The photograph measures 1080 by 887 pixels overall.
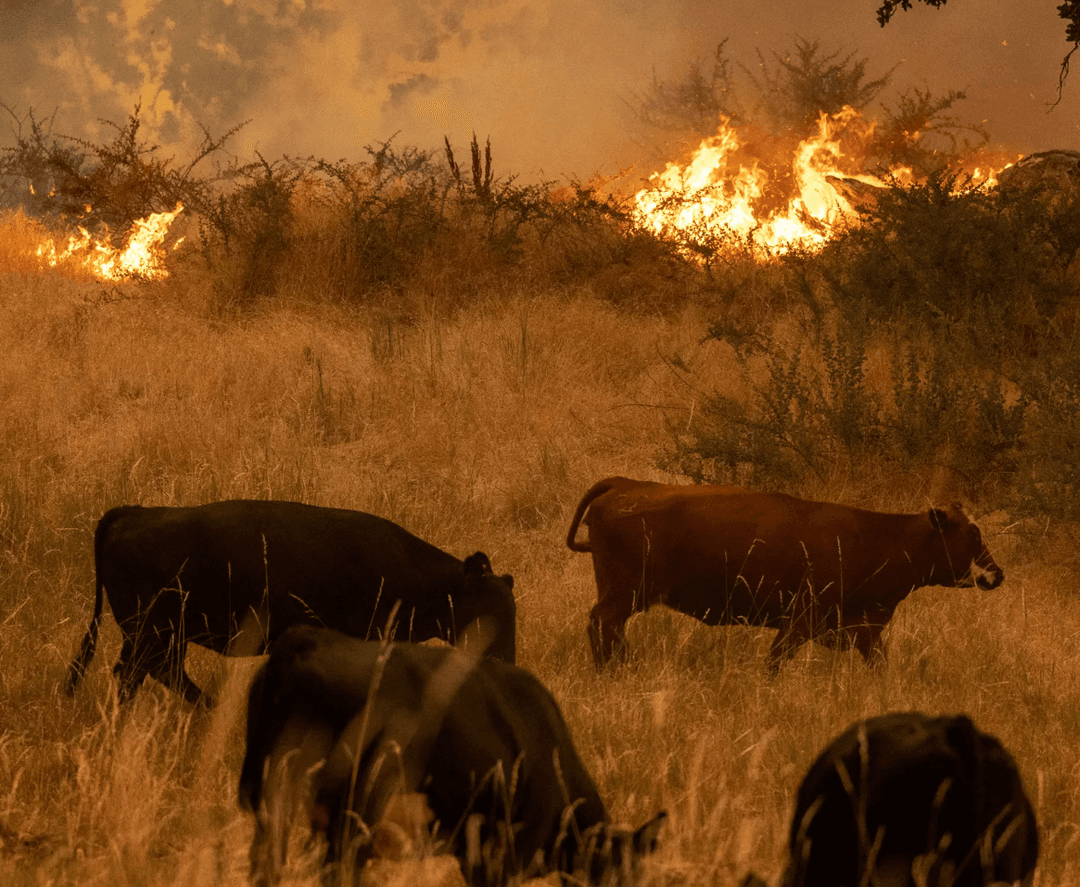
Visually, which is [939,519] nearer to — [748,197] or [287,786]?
[287,786]

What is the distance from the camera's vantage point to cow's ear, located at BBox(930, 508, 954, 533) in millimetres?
3651

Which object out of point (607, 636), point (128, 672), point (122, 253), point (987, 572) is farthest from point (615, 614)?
point (122, 253)

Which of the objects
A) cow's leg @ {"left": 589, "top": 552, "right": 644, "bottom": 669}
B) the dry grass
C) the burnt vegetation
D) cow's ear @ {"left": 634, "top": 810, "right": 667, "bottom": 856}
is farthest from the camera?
the burnt vegetation

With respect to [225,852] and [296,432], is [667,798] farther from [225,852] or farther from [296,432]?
[296,432]

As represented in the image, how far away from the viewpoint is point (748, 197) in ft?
51.0

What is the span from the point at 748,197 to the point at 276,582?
13.6m

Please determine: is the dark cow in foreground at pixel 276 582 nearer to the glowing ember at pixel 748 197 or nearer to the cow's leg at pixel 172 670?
the cow's leg at pixel 172 670

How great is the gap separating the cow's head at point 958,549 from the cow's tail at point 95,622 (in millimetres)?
2550

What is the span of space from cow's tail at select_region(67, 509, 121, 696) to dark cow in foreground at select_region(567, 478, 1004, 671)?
1567 mm

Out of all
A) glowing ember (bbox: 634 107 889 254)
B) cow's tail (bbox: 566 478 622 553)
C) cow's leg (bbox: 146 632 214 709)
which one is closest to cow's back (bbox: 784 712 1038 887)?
cow's leg (bbox: 146 632 214 709)

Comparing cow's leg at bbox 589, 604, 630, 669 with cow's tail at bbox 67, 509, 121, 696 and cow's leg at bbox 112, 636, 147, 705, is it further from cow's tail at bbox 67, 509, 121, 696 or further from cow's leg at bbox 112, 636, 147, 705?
cow's tail at bbox 67, 509, 121, 696

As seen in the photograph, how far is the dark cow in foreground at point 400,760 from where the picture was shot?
1.62 m

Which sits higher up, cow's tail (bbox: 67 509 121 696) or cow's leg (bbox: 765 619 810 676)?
cow's tail (bbox: 67 509 121 696)

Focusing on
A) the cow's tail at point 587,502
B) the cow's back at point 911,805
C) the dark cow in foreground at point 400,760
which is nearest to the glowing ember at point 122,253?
the cow's tail at point 587,502
